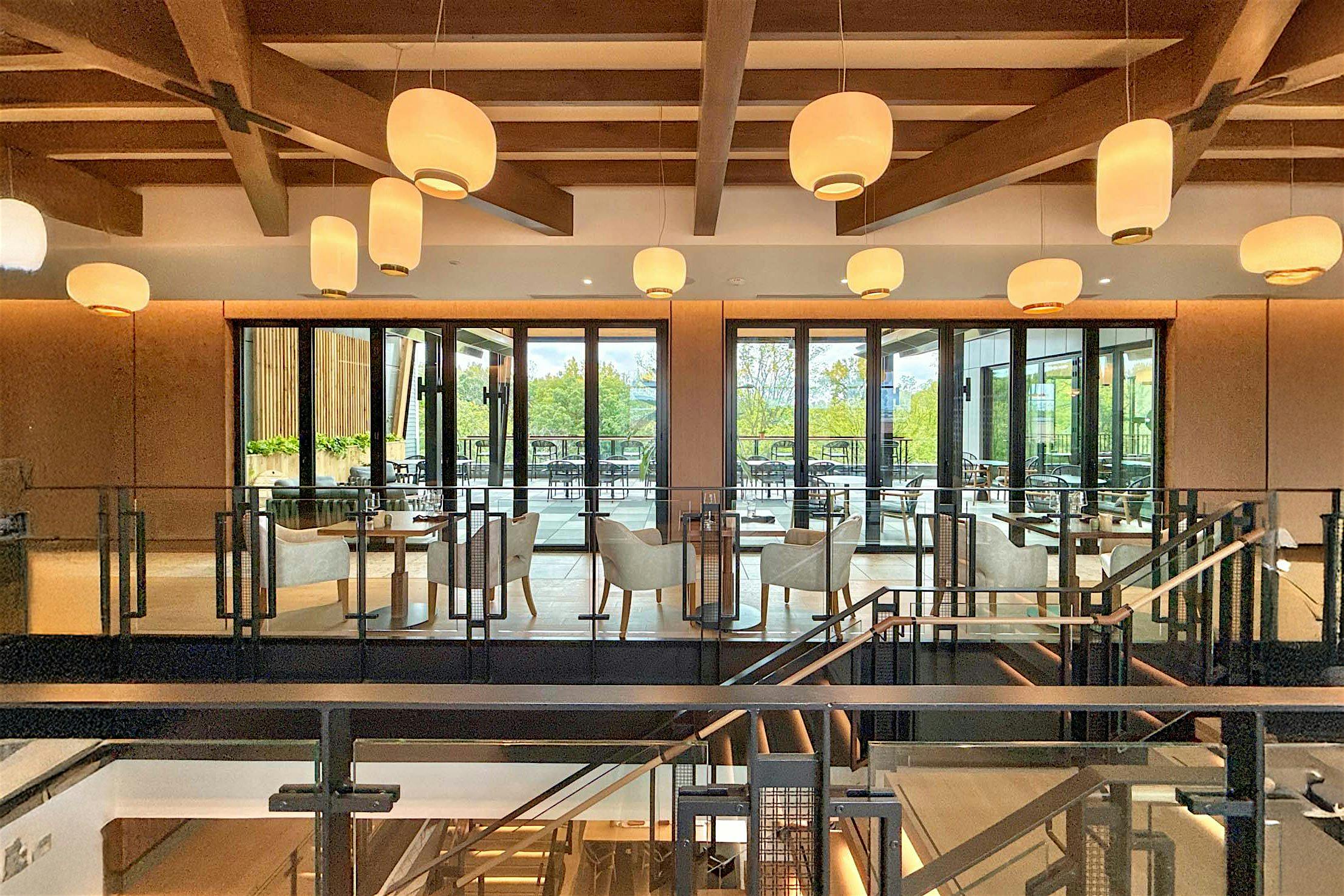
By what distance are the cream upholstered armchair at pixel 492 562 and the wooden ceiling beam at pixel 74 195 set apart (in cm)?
379

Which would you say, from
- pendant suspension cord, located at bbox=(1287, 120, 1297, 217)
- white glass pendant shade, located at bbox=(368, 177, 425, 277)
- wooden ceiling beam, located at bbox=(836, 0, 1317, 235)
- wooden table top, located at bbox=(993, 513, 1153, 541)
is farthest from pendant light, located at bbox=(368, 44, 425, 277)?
pendant suspension cord, located at bbox=(1287, 120, 1297, 217)

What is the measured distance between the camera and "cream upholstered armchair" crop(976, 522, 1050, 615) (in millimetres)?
4352

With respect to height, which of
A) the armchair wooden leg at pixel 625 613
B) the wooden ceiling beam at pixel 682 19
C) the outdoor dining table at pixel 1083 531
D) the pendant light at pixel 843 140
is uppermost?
the wooden ceiling beam at pixel 682 19

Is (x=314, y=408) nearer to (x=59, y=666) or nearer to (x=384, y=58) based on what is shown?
(x=59, y=666)

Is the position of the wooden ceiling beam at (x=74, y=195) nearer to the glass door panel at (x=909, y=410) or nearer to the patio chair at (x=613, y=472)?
the patio chair at (x=613, y=472)

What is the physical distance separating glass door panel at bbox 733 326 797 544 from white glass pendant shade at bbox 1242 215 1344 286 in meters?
3.95

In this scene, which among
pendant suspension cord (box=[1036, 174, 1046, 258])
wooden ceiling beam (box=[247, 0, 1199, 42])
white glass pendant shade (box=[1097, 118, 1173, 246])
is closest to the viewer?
white glass pendant shade (box=[1097, 118, 1173, 246])

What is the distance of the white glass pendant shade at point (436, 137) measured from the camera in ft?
7.37

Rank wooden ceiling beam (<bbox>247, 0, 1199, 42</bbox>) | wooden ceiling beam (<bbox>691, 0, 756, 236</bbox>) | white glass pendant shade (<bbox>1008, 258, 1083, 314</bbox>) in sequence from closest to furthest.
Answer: wooden ceiling beam (<bbox>691, 0, 756, 236</bbox>), wooden ceiling beam (<bbox>247, 0, 1199, 42</bbox>), white glass pendant shade (<bbox>1008, 258, 1083, 314</bbox>)

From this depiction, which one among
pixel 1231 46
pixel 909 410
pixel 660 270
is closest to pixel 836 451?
pixel 909 410

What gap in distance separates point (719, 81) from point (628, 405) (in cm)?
431

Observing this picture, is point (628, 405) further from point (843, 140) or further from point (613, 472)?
point (843, 140)

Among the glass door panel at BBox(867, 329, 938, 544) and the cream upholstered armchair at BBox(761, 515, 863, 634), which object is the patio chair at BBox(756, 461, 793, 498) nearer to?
the glass door panel at BBox(867, 329, 938, 544)

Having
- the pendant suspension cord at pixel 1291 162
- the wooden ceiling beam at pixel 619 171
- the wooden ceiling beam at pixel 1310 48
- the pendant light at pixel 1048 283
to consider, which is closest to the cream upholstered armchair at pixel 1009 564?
the pendant light at pixel 1048 283
